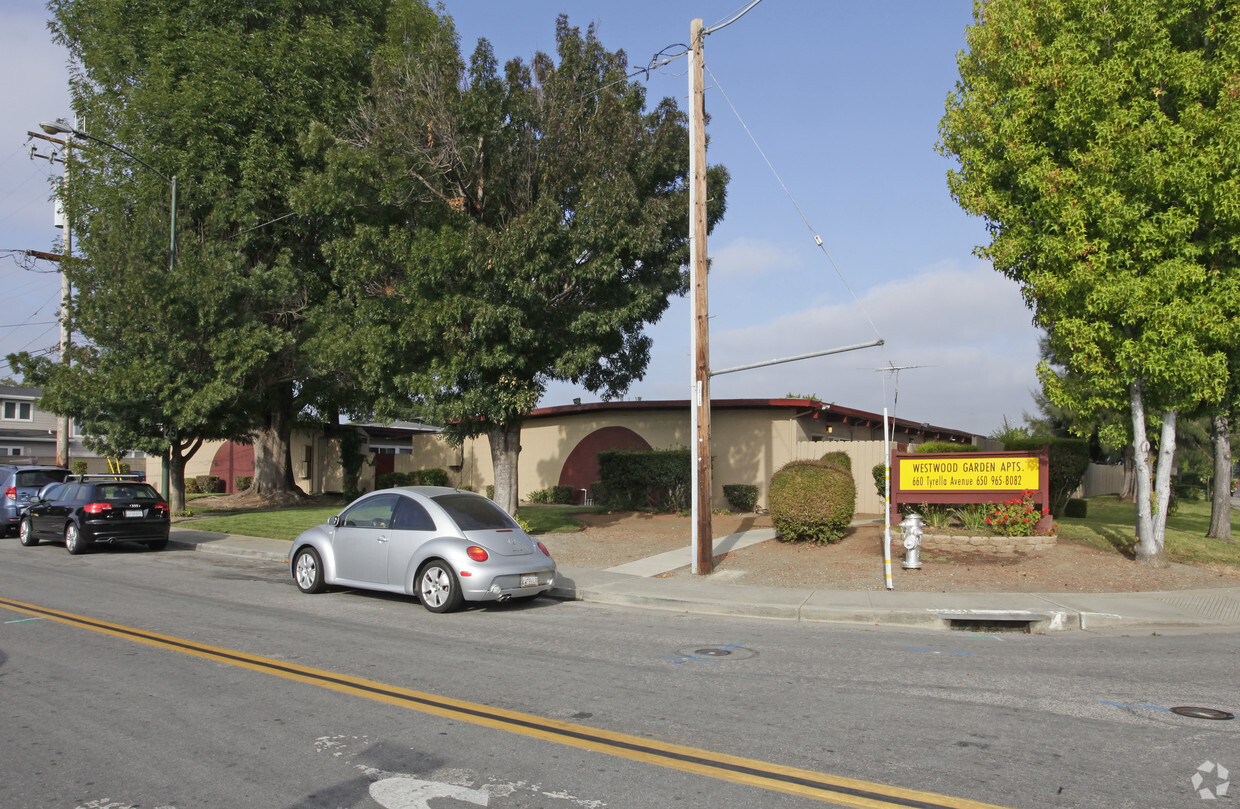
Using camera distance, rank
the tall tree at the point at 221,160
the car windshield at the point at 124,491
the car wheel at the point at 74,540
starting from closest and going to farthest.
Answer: the car wheel at the point at 74,540
the car windshield at the point at 124,491
the tall tree at the point at 221,160

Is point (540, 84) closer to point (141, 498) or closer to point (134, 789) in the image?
point (141, 498)

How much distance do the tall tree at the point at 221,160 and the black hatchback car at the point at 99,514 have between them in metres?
4.12

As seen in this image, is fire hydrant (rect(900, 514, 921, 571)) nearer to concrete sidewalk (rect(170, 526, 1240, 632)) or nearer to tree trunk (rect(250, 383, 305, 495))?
concrete sidewalk (rect(170, 526, 1240, 632))

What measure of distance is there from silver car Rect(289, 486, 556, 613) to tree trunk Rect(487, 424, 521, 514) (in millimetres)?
6586

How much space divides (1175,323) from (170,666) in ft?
44.9

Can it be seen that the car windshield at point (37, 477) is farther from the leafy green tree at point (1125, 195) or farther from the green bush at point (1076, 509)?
the green bush at point (1076, 509)

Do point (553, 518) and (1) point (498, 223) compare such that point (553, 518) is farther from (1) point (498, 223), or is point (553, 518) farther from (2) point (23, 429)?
(2) point (23, 429)

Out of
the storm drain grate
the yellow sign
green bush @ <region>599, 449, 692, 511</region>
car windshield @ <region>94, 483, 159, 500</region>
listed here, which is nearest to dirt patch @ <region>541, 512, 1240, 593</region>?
the yellow sign

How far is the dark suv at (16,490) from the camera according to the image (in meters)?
20.4

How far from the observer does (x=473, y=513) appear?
10.8 m

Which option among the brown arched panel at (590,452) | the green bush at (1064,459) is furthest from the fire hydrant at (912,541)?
the brown arched panel at (590,452)

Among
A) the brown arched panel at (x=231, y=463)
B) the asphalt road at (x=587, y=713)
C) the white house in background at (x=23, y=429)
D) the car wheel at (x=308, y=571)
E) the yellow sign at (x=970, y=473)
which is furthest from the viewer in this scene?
the white house in background at (x=23, y=429)

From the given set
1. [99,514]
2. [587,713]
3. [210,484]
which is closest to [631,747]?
[587,713]

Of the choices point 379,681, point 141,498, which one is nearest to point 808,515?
point 379,681
